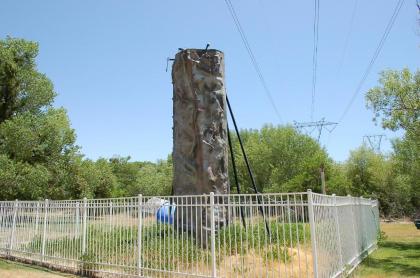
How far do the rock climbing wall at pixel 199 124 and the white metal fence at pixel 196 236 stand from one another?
122cm

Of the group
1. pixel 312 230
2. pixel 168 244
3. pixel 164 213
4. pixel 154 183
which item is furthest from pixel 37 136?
pixel 154 183

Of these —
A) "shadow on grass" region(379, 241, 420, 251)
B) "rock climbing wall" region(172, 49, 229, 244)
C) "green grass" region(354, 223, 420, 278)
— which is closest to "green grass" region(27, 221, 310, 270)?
"rock climbing wall" region(172, 49, 229, 244)

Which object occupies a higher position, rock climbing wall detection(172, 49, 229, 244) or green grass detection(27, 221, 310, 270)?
rock climbing wall detection(172, 49, 229, 244)

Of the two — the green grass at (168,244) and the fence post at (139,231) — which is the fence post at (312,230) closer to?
the green grass at (168,244)

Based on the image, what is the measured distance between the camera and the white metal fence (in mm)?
7300

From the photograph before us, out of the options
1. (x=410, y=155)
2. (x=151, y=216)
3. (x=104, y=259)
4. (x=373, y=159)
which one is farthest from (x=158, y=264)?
(x=373, y=159)

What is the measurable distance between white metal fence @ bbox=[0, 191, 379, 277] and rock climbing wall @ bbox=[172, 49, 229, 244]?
1224 millimetres

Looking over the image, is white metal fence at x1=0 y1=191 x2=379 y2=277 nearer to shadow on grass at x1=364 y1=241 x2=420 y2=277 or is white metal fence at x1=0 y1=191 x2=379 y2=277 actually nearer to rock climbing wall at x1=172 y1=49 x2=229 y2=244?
shadow on grass at x1=364 y1=241 x2=420 y2=277

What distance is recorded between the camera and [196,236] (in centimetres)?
873

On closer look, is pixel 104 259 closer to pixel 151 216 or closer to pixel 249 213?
pixel 151 216

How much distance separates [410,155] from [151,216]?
32216 millimetres

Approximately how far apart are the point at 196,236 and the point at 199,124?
3.71 meters

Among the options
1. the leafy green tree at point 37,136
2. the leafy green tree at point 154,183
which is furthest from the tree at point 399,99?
the leafy green tree at point 154,183

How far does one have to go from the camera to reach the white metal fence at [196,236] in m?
7.30
